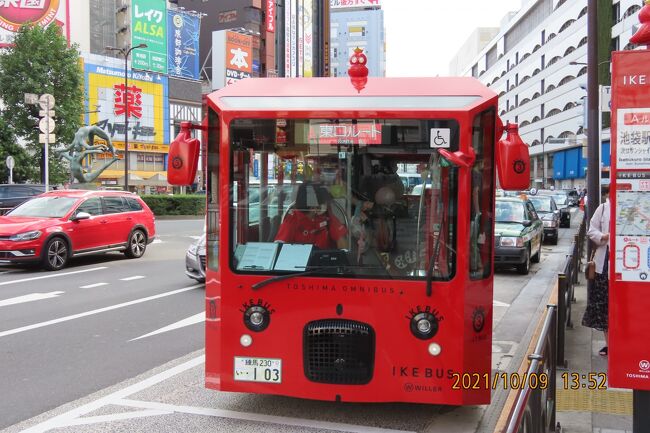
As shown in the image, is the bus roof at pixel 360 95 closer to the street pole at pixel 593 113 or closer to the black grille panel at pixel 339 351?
the black grille panel at pixel 339 351

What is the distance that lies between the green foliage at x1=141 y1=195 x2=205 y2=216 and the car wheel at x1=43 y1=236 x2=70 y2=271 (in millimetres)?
22288

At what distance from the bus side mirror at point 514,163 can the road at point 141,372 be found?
193cm

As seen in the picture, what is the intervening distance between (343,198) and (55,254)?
11138 millimetres

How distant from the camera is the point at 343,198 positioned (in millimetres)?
5035

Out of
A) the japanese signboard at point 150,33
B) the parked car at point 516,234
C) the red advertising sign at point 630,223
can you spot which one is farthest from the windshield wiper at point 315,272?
the japanese signboard at point 150,33

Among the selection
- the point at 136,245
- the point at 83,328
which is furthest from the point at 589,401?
the point at 136,245

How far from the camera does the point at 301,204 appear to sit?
16.9 ft

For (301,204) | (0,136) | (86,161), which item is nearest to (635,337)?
(301,204)

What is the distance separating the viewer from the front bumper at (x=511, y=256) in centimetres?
1422

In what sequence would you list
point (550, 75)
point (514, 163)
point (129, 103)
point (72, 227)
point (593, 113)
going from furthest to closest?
point (550, 75) → point (129, 103) → point (72, 227) → point (593, 113) → point (514, 163)

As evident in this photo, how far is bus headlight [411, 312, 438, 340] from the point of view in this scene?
4801 mm

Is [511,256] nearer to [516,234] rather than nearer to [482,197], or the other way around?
[516,234]

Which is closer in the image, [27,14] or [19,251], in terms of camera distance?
[19,251]

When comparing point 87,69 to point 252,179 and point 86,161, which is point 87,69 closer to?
point 86,161
